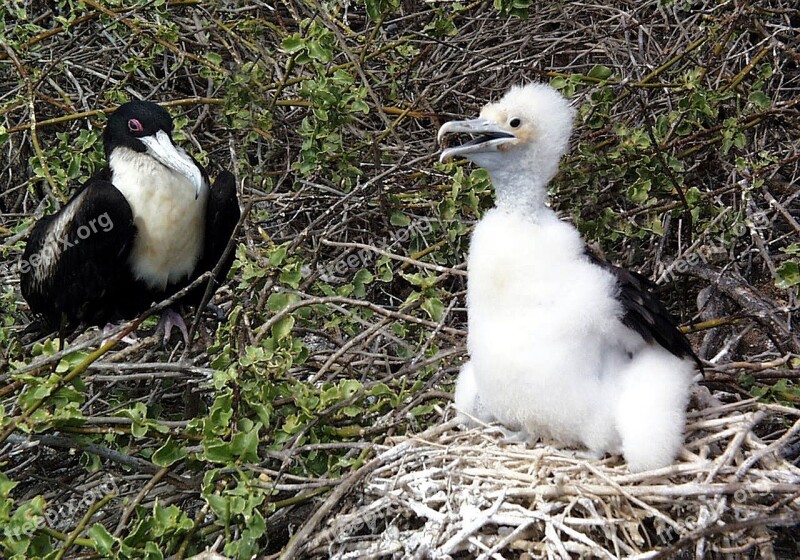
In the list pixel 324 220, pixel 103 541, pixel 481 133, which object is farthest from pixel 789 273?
pixel 103 541

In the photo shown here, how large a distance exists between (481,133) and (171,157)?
1.08 meters

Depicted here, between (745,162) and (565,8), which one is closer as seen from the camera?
(745,162)

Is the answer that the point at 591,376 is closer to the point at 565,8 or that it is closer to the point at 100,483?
the point at 100,483

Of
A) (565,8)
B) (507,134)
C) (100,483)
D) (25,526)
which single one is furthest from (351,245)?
(565,8)

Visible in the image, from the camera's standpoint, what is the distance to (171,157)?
2.81 metres

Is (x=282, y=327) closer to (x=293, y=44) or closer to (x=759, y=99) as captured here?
(x=293, y=44)

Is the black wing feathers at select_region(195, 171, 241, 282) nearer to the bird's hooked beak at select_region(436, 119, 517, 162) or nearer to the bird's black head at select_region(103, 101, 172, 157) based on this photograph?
the bird's black head at select_region(103, 101, 172, 157)

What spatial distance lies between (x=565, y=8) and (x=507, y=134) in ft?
4.13

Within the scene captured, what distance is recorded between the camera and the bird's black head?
285 cm

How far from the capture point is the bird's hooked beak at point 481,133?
2.12 metres

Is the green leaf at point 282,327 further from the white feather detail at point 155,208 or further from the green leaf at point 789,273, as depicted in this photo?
the green leaf at point 789,273

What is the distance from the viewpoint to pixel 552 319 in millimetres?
1980

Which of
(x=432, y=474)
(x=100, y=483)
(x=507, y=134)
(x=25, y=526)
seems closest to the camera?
(x=25, y=526)

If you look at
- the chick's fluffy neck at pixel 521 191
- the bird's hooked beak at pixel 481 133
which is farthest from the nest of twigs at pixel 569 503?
the bird's hooked beak at pixel 481 133
